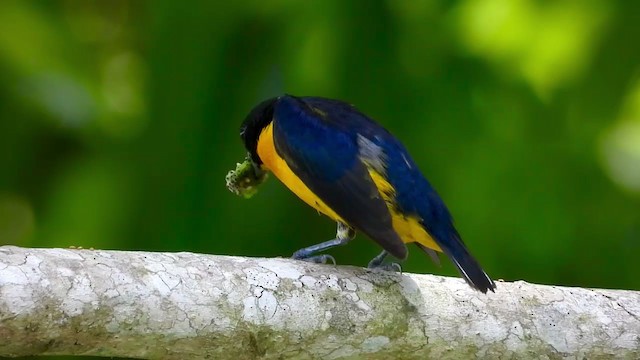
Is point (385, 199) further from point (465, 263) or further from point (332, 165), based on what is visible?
point (465, 263)

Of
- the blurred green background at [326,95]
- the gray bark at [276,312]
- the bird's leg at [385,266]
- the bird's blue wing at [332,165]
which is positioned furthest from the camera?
the blurred green background at [326,95]

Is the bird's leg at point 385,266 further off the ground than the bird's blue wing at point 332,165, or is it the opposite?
the bird's blue wing at point 332,165

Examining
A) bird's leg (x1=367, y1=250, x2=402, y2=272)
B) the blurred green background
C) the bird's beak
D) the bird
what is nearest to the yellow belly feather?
the bird

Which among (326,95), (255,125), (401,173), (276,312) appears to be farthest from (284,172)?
(326,95)

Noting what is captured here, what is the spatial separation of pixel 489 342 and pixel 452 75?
298 centimetres

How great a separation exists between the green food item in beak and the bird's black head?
0.07m

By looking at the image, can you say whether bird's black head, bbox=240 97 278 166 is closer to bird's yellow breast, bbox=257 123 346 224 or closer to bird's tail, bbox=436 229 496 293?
bird's yellow breast, bbox=257 123 346 224

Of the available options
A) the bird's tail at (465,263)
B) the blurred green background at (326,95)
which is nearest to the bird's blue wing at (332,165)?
the bird's tail at (465,263)

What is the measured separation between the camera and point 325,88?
5707 millimetres

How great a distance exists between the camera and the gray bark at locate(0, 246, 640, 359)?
2.54 meters

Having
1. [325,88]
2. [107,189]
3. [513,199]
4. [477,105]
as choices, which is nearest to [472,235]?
[513,199]

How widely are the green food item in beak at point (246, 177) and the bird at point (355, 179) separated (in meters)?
0.26

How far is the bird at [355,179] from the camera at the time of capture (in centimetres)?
332

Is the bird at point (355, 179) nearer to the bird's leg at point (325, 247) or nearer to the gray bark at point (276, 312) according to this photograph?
the bird's leg at point (325, 247)
